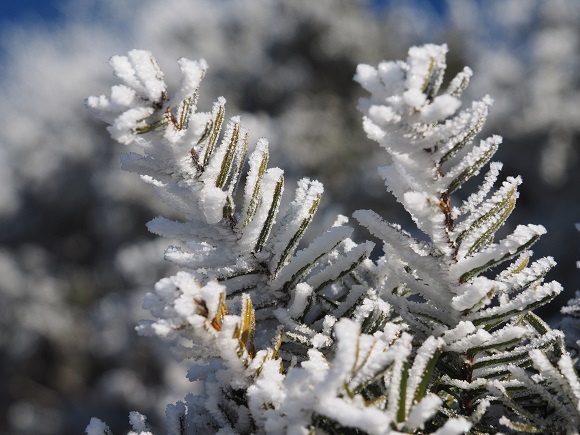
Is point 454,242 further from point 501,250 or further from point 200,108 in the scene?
point 200,108

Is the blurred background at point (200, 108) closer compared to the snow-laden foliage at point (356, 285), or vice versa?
the snow-laden foliage at point (356, 285)

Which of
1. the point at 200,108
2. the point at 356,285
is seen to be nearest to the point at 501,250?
the point at 356,285

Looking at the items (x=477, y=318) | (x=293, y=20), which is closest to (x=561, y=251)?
(x=477, y=318)

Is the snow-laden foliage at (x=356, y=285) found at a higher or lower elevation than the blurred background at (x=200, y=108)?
lower

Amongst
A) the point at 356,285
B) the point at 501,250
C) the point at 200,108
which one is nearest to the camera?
the point at 501,250

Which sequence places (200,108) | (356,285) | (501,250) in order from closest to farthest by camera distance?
1. (501,250)
2. (356,285)
3. (200,108)

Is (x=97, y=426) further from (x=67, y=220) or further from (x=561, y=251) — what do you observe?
(x=67, y=220)
